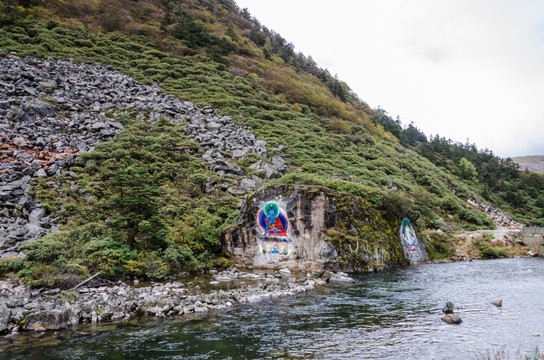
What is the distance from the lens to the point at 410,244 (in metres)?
24.5

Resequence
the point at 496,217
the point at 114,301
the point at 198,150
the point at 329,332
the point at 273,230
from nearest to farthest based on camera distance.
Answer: the point at 329,332 < the point at 114,301 < the point at 273,230 < the point at 198,150 < the point at 496,217

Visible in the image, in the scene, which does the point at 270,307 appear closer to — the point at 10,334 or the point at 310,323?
the point at 310,323

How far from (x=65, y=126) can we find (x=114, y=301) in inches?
870

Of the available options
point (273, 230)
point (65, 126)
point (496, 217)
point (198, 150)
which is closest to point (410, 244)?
point (273, 230)

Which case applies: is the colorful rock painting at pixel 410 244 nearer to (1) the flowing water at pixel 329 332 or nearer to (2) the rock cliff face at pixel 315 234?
(2) the rock cliff face at pixel 315 234

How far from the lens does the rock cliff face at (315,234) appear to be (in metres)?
19.5

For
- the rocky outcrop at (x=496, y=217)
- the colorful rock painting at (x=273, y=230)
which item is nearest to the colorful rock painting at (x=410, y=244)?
the colorful rock painting at (x=273, y=230)

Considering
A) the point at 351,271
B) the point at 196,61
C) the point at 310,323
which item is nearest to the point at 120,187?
the point at 310,323

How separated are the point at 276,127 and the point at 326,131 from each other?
10783 millimetres

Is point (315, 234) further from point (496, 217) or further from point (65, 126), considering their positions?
point (496, 217)

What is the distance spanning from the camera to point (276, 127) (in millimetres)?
38750

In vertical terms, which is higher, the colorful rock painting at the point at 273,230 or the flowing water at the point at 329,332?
the colorful rock painting at the point at 273,230

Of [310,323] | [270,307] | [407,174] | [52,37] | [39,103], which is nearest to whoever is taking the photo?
[310,323]

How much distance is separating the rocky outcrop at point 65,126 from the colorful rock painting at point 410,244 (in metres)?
12.3
